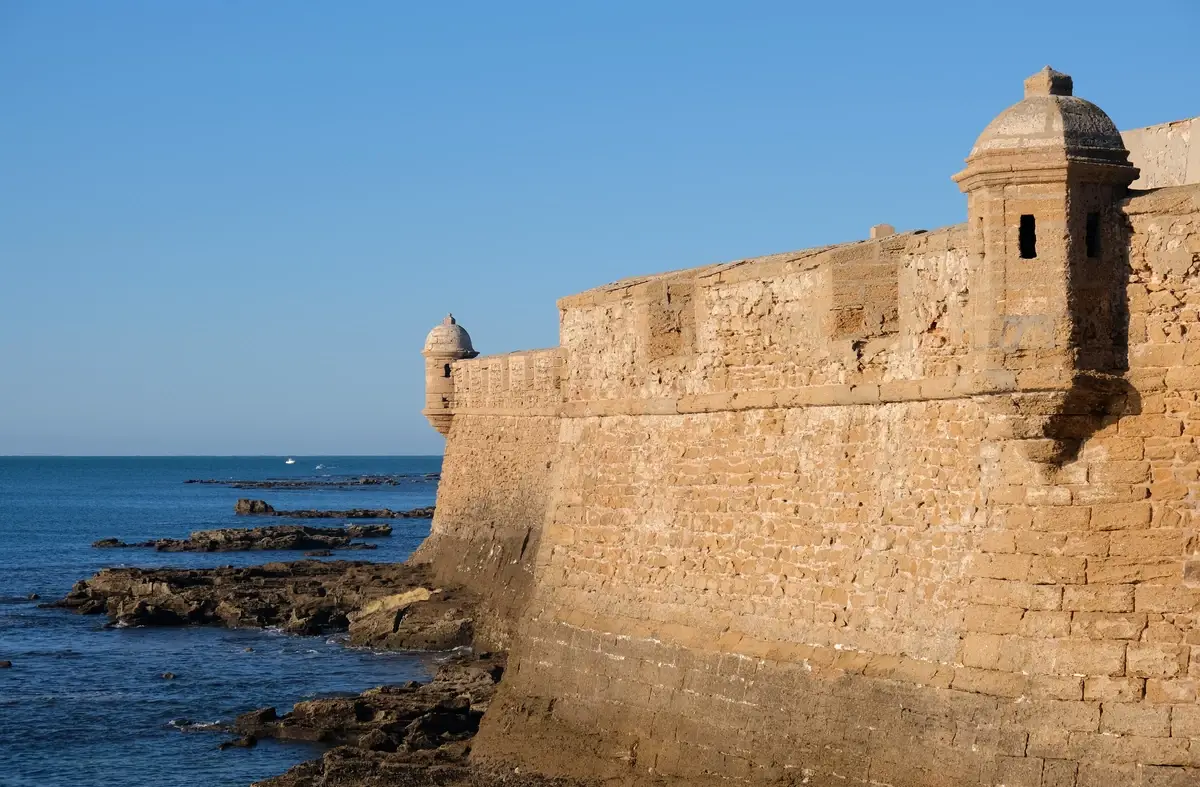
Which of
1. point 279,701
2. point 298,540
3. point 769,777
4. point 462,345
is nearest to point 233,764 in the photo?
point 279,701

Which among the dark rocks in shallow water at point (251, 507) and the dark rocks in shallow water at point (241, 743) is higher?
the dark rocks in shallow water at point (251, 507)

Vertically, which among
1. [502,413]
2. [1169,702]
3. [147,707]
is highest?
[502,413]

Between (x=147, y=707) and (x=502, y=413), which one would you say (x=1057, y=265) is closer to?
(x=147, y=707)

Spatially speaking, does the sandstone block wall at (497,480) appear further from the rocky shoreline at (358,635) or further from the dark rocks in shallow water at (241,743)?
the dark rocks in shallow water at (241,743)

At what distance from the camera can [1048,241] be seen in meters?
9.59

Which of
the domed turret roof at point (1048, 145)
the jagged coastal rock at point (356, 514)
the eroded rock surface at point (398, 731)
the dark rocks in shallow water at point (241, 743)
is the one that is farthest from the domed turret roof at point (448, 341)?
the jagged coastal rock at point (356, 514)

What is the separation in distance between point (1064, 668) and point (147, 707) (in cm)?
1536

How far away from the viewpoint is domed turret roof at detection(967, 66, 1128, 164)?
955cm

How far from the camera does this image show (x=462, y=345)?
31.7 meters

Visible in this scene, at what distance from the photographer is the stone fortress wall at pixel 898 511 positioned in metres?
9.46

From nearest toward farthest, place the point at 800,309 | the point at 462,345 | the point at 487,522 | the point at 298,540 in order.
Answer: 1. the point at 800,309
2. the point at 487,522
3. the point at 462,345
4. the point at 298,540

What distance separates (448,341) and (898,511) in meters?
21.3

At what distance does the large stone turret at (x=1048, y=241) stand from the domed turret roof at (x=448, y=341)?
22418mm

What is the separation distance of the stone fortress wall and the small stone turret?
16.0m
